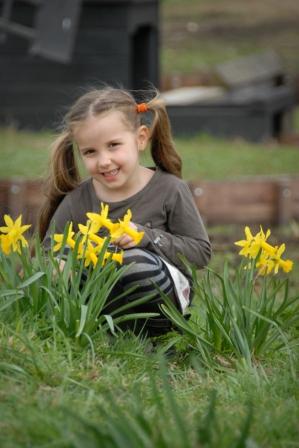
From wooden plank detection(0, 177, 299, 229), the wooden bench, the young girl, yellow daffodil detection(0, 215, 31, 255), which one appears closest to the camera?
yellow daffodil detection(0, 215, 31, 255)

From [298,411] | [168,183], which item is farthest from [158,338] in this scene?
[298,411]

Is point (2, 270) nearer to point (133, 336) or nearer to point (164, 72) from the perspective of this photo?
point (133, 336)

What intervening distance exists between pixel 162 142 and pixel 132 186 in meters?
0.26

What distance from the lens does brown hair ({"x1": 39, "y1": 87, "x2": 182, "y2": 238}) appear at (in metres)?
4.21

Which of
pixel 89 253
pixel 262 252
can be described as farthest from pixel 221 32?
pixel 89 253

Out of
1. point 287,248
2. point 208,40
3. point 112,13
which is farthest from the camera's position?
point 208,40

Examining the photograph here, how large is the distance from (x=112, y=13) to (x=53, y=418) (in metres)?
10.2

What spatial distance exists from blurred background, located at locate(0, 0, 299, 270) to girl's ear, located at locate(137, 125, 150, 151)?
3539 millimetres

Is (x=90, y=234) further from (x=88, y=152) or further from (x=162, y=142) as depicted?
(x=162, y=142)

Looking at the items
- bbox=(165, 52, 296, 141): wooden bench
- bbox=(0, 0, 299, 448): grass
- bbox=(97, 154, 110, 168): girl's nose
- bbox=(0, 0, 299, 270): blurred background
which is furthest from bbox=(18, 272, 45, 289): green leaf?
bbox=(165, 52, 296, 141): wooden bench

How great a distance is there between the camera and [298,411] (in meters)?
3.00

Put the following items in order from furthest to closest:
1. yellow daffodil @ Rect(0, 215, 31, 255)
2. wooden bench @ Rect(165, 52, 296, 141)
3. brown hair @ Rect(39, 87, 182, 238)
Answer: wooden bench @ Rect(165, 52, 296, 141) → brown hair @ Rect(39, 87, 182, 238) → yellow daffodil @ Rect(0, 215, 31, 255)

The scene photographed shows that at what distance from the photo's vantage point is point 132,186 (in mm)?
4242

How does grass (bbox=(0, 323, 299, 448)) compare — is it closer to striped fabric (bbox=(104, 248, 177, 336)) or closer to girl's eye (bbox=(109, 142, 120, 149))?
striped fabric (bbox=(104, 248, 177, 336))
